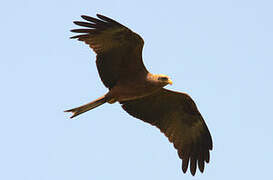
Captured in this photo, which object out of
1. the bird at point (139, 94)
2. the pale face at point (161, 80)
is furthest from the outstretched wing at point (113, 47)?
the pale face at point (161, 80)

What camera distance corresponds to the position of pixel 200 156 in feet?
44.7

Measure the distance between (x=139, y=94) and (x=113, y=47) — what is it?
3.92 ft

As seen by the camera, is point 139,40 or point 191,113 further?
point 191,113

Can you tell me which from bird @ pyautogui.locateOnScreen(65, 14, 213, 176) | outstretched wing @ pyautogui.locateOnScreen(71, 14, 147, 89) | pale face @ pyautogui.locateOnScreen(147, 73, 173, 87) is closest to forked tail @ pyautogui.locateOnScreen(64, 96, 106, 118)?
bird @ pyautogui.locateOnScreen(65, 14, 213, 176)

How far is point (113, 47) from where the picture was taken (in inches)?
476

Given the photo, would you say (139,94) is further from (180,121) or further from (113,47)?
(180,121)

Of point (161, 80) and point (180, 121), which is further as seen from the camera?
point (180, 121)

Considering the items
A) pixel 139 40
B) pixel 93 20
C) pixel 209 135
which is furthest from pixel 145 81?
pixel 209 135

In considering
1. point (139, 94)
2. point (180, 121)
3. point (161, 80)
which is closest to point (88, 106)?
point (139, 94)

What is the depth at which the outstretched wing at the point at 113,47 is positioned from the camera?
38.7 feet

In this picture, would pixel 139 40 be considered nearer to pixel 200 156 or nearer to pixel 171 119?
pixel 171 119

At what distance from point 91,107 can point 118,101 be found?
81cm

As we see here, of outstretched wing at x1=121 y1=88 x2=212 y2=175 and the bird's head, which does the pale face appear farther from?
outstretched wing at x1=121 y1=88 x2=212 y2=175

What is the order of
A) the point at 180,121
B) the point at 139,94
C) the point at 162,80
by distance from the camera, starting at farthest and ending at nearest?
the point at 180,121 < the point at 139,94 < the point at 162,80
